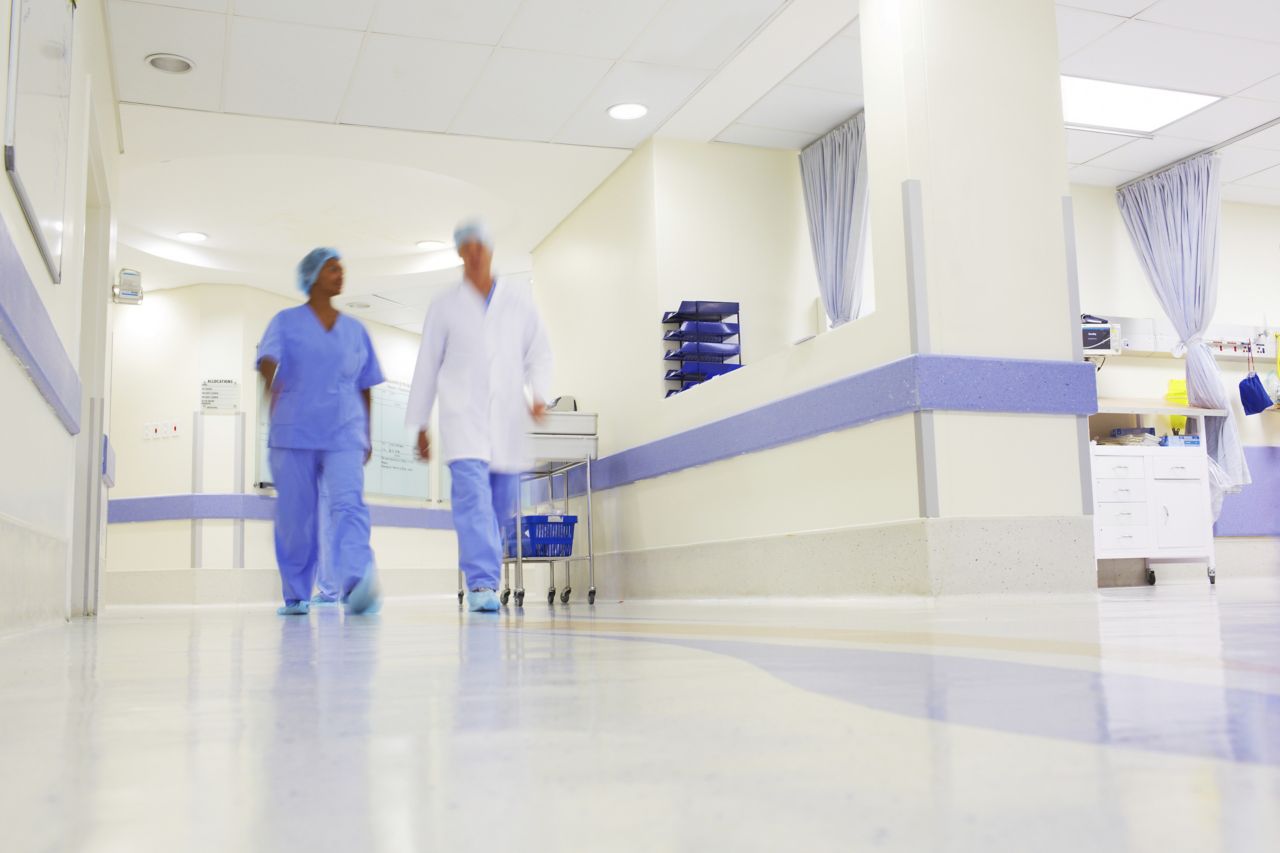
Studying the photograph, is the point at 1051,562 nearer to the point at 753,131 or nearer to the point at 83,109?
the point at 753,131

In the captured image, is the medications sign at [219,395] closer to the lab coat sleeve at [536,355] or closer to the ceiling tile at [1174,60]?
the lab coat sleeve at [536,355]

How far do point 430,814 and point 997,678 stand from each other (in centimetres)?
61

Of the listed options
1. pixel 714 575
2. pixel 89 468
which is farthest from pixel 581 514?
pixel 89 468

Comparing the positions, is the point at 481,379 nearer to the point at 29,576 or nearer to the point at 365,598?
the point at 365,598

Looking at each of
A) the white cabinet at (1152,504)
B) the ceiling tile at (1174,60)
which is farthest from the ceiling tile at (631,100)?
the white cabinet at (1152,504)

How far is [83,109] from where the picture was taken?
4527 mm

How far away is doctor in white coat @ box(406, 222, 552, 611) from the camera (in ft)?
14.1

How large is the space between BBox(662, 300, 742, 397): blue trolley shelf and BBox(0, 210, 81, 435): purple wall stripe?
3.59m

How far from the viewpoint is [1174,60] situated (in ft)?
20.1

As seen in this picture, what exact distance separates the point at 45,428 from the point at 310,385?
135 centimetres

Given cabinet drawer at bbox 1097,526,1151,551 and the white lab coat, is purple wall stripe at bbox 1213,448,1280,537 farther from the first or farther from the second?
the white lab coat

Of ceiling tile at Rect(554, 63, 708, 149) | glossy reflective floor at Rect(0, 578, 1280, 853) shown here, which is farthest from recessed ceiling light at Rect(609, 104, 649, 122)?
glossy reflective floor at Rect(0, 578, 1280, 853)

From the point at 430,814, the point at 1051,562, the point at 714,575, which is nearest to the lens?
the point at 430,814

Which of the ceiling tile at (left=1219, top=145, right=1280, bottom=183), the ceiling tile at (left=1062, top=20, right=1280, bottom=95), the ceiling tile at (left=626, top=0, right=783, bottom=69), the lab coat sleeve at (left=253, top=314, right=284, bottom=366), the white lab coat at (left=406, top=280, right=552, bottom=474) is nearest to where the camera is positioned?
the white lab coat at (left=406, top=280, right=552, bottom=474)
